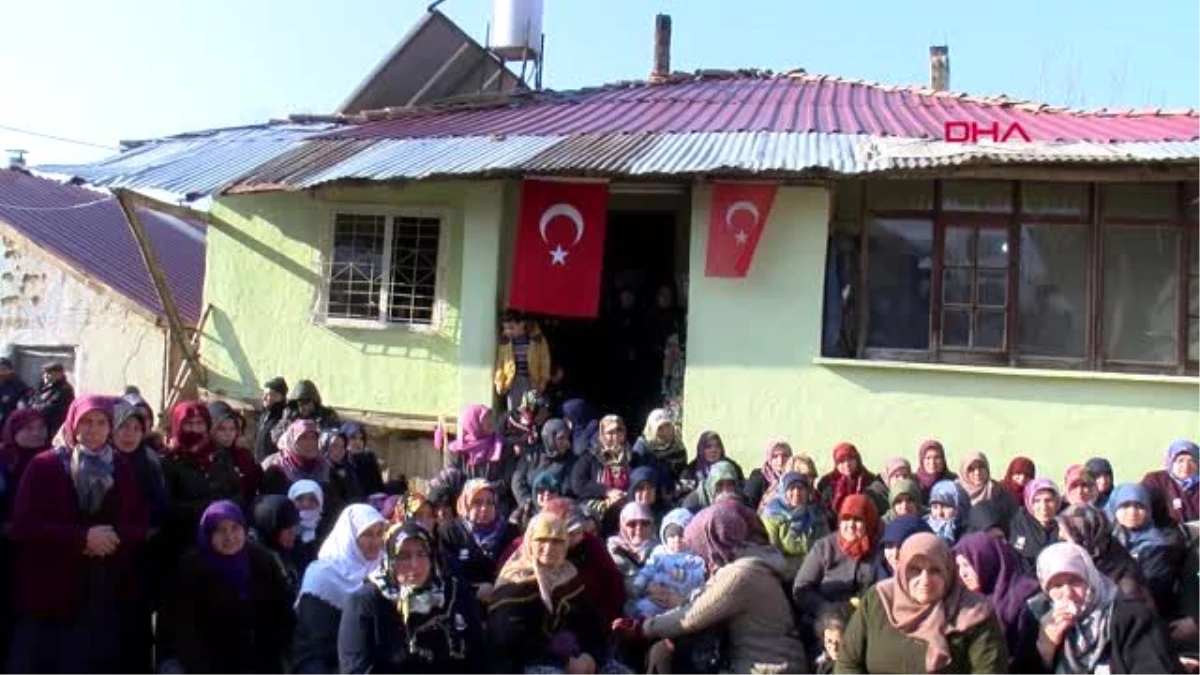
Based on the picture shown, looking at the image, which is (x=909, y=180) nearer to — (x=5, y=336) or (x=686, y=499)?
(x=686, y=499)

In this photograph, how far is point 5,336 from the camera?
16203 millimetres

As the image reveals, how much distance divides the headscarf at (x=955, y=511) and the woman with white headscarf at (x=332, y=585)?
2.85 metres

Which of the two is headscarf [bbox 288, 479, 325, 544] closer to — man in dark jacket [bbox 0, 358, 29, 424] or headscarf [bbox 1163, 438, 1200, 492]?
man in dark jacket [bbox 0, 358, 29, 424]

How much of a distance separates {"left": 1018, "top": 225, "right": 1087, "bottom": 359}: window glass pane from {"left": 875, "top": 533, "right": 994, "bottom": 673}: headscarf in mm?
5226

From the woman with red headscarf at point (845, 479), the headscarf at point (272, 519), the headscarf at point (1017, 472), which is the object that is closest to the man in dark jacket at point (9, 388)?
the headscarf at point (272, 519)

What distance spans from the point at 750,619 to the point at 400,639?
1.47 m

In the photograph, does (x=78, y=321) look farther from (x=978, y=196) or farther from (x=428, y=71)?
(x=978, y=196)

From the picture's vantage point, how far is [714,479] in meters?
6.54

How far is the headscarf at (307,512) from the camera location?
5502 millimetres

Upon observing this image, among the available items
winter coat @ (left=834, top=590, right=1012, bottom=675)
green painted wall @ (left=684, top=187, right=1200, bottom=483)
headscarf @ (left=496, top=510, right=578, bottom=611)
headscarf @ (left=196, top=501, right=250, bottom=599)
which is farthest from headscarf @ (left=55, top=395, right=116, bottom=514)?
green painted wall @ (left=684, top=187, right=1200, bottom=483)

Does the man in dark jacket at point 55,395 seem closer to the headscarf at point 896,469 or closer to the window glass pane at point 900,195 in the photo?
the headscarf at point 896,469

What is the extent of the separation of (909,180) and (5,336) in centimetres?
1312

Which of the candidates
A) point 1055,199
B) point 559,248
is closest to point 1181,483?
point 1055,199

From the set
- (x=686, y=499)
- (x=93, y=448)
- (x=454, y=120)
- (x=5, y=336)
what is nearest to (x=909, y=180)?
(x=686, y=499)
